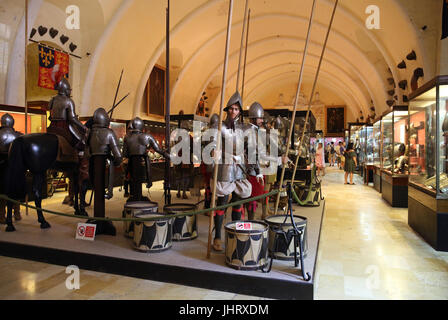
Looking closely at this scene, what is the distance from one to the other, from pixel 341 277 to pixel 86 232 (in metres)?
3.36

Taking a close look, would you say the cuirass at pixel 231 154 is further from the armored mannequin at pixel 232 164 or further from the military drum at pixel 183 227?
the military drum at pixel 183 227

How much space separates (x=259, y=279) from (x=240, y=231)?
511 mm

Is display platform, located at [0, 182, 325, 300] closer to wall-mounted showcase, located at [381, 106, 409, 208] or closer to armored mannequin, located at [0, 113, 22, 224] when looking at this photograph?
armored mannequin, located at [0, 113, 22, 224]

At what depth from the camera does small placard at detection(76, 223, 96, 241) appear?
15.1ft

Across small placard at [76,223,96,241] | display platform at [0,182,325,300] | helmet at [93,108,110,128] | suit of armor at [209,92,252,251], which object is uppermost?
helmet at [93,108,110,128]

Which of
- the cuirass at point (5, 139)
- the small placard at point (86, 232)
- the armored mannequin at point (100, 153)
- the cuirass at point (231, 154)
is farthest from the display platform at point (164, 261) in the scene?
the cuirass at point (5, 139)

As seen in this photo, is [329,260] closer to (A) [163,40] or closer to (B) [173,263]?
(B) [173,263]

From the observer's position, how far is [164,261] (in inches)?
148

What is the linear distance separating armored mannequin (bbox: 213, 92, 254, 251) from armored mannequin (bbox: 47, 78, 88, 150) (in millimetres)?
2745

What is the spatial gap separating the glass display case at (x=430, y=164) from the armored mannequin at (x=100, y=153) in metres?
4.69

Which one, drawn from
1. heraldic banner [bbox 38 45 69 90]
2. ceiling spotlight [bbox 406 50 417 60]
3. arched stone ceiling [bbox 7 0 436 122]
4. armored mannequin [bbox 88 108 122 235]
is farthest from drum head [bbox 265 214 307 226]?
heraldic banner [bbox 38 45 69 90]

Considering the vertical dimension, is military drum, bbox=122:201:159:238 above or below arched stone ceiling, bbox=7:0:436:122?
below

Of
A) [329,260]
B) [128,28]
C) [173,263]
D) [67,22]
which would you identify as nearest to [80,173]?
[173,263]

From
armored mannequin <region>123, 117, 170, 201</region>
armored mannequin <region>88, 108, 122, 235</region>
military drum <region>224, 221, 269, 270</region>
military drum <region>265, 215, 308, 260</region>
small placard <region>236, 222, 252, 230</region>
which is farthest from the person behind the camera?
armored mannequin <region>123, 117, 170, 201</region>
